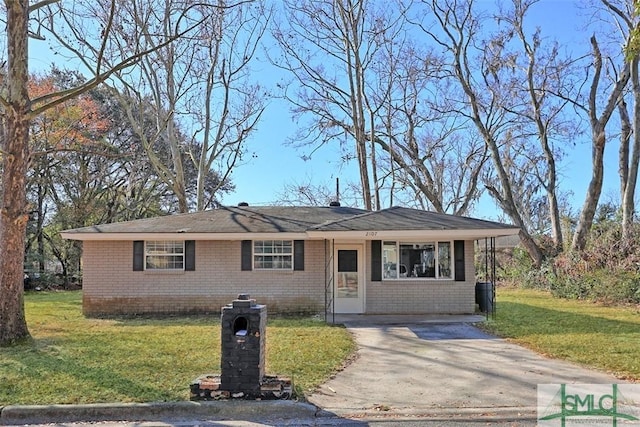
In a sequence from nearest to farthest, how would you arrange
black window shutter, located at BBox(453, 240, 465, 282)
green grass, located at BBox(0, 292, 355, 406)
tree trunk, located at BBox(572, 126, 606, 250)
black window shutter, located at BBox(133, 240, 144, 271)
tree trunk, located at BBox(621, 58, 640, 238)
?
green grass, located at BBox(0, 292, 355, 406) → black window shutter, located at BBox(453, 240, 465, 282) → black window shutter, located at BBox(133, 240, 144, 271) → tree trunk, located at BBox(621, 58, 640, 238) → tree trunk, located at BBox(572, 126, 606, 250)

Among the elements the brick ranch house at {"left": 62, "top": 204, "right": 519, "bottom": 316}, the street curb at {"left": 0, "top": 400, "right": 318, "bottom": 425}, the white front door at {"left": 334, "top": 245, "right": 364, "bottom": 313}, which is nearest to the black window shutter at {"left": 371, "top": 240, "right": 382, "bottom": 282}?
the brick ranch house at {"left": 62, "top": 204, "right": 519, "bottom": 316}

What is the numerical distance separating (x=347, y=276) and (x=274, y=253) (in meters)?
2.14

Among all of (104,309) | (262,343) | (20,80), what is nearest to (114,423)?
(262,343)

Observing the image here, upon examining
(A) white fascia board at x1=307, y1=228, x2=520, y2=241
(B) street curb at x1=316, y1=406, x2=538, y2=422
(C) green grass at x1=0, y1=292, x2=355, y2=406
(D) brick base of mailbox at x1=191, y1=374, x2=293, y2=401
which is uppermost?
(A) white fascia board at x1=307, y1=228, x2=520, y2=241

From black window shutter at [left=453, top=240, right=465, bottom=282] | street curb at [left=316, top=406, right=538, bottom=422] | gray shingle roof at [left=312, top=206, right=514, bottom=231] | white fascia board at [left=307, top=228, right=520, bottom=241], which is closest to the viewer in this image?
street curb at [left=316, top=406, right=538, bottom=422]

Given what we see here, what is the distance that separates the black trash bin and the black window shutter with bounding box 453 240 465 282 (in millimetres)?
857

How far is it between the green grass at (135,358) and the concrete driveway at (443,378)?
1.48 ft

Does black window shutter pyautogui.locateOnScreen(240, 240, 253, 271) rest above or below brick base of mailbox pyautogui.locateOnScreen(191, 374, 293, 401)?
above

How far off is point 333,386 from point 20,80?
7.86 m

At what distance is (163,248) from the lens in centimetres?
1466

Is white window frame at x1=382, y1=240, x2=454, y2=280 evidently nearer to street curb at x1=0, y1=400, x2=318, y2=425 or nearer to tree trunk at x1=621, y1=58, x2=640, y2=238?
street curb at x1=0, y1=400, x2=318, y2=425

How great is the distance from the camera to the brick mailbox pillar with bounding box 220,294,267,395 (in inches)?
225

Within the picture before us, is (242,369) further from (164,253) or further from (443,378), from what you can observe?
(164,253)

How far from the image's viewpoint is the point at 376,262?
14.2 metres
